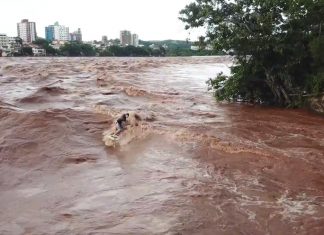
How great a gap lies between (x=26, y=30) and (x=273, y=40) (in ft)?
567

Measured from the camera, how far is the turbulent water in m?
6.68

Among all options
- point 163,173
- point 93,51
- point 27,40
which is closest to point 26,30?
point 27,40

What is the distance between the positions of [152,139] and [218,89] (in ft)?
25.6

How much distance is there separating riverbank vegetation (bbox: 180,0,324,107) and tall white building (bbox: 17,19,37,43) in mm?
167981

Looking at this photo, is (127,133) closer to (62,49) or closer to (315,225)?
(315,225)

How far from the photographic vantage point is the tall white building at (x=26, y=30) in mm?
174375

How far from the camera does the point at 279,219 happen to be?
666 centimetres

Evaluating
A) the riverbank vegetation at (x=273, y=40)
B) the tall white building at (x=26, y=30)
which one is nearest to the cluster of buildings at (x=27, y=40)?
the tall white building at (x=26, y=30)

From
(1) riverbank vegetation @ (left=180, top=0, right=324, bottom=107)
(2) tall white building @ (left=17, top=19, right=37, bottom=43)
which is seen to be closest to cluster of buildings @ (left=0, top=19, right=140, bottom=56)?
(2) tall white building @ (left=17, top=19, right=37, bottom=43)

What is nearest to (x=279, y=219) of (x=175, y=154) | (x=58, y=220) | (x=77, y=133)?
(x=58, y=220)

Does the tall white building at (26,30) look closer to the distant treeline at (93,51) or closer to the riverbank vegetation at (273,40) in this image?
the distant treeline at (93,51)

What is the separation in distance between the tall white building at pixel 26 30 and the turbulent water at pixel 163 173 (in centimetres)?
16939

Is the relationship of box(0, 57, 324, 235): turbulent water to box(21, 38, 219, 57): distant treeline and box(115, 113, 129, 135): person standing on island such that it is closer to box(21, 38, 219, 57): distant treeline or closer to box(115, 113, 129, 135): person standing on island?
box(115, 113, 129, 135): person standing on island

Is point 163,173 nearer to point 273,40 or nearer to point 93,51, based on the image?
point 273,40
